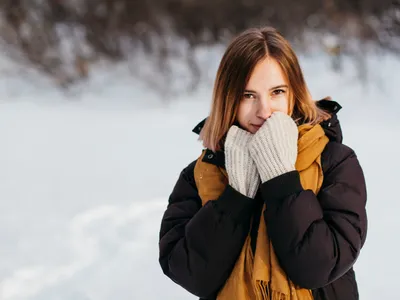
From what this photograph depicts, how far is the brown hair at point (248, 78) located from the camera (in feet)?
4.36

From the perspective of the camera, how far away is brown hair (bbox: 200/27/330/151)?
133cm

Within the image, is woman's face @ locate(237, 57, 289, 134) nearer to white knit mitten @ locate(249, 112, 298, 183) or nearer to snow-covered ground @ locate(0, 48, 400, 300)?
white knit mitten @ locate(249, 112, 298, 183)

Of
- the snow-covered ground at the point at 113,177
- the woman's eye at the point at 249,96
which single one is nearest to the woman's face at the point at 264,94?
the woman's eye at the point at 249,96

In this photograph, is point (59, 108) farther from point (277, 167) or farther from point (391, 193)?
point (277, 167)

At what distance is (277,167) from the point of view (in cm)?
124

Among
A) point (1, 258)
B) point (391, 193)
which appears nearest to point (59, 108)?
point (1, 258)

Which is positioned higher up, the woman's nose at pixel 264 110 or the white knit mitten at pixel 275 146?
the woman's nose at pixel 264 110

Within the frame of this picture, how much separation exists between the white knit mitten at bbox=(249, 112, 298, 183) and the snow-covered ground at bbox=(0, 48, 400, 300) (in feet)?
5.13

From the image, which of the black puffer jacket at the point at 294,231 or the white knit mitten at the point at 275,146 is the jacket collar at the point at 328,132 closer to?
the black puffer jacket at the point at 294,231

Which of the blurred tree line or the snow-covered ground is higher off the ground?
the blurred tree line

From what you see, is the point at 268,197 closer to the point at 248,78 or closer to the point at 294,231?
the point at 294,231

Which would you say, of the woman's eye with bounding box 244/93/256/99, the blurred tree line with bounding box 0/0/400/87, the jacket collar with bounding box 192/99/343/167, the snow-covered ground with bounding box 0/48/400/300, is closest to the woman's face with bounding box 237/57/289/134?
the woman's eye with bounding box 244/93/256/99

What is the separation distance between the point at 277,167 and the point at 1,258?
2.45m

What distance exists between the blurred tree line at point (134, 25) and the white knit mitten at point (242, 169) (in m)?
4.59
